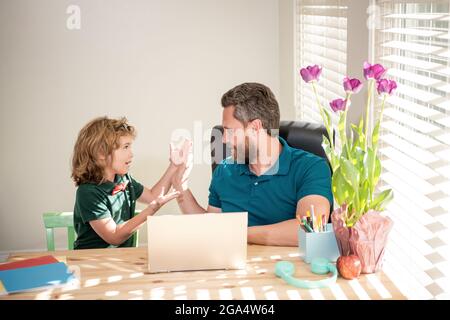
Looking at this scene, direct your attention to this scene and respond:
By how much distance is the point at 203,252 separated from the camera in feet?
6.64

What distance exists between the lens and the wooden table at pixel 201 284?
73.5 inches

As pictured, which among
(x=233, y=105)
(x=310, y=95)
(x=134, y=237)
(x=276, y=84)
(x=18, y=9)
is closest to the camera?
(x=233, y=105)

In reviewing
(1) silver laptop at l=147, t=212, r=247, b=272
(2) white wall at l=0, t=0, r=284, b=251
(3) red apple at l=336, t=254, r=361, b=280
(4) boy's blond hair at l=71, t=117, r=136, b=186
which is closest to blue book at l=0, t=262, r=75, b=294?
(1) silver laptop at l=147, t=212, r=247, b=272

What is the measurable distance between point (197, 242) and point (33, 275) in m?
0.46

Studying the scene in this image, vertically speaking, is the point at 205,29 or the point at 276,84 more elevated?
the point at 205,29

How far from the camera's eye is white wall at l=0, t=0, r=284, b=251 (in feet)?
13.9

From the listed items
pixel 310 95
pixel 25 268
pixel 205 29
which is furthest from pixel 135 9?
pixel 25 268

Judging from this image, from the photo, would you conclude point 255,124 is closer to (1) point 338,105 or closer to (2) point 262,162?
(2) point 262,162

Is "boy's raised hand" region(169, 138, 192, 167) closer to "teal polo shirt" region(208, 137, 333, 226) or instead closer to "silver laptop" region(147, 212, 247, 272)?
"teal polo shirt" region(208, 137, 333, 226)

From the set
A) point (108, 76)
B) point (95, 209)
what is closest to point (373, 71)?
point (95, 209)

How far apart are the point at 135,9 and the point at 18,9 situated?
2.20 ft

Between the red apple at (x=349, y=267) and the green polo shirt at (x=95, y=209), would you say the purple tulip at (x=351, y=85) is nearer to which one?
the red apple at (x=349, y=267)

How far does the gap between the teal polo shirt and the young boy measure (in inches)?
8.8
